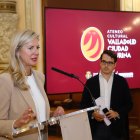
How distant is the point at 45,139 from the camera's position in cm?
197

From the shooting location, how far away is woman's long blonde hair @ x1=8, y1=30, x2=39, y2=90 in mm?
1875

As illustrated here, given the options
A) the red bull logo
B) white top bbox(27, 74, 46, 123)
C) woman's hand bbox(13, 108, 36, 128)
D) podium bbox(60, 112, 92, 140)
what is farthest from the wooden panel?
woman's hand bbox(13, 108, 36, 128)

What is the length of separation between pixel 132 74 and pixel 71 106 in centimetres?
103

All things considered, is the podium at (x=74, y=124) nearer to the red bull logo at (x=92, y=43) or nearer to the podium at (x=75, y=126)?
the podium at (x=75, y=126)

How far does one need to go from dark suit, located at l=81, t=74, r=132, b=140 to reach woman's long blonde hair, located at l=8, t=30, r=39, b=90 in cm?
131

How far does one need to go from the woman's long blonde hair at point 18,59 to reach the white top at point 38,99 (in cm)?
10

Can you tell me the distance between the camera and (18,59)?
1.92 meters

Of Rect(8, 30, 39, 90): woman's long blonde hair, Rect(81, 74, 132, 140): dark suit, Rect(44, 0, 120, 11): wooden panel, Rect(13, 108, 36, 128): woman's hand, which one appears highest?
Rect(44, 0, 120, 11): wooden panel

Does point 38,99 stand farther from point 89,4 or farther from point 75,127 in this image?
point 89,4

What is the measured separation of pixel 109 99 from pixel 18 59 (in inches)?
56.5

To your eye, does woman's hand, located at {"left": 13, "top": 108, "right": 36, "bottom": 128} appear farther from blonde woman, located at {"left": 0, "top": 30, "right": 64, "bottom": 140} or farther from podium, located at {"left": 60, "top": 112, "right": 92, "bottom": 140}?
podium, located at {"left": 60, "top": 112, "right": 92, "bottom": 140}

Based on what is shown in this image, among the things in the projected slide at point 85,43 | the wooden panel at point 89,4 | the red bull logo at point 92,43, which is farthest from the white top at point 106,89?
the wooden panel at point 89,4

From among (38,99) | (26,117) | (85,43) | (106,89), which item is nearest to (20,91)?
(38,99)

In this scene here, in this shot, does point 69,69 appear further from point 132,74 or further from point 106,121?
point 106,121
